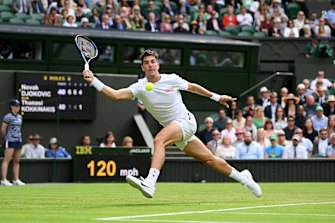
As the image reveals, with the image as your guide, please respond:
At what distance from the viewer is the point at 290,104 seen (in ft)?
86.8

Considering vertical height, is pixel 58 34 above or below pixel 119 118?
above

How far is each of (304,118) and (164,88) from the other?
1376 centimetres

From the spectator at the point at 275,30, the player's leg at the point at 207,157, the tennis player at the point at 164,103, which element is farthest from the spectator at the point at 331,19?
the tennis player at the point at 164,103

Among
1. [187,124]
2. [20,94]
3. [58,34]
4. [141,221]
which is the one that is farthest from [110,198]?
[58,34]

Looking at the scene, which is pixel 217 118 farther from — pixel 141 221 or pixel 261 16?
pixel 141 221

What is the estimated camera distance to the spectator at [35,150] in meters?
23.3

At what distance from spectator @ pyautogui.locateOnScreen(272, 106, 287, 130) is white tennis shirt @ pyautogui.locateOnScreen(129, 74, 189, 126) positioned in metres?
13.0

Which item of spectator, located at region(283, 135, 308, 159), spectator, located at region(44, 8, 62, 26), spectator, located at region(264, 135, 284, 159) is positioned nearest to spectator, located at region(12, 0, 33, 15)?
spectator, located at region(44, 8, 62, 26)

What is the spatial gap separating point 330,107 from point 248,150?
11.9ft

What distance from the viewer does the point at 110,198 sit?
545 inches

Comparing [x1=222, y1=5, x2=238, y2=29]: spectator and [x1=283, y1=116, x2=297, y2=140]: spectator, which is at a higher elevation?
[x1=222, y1=5, x2=238, y2=29]: spectator

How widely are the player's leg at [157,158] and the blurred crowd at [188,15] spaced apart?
15.9 metres

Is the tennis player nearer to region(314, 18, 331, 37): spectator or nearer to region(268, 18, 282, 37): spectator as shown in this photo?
region(268, 18, 282, 37): spectator

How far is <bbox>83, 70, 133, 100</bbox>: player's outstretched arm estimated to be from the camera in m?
12.2
